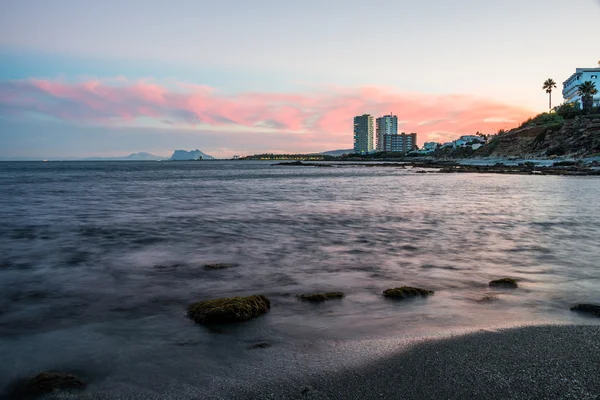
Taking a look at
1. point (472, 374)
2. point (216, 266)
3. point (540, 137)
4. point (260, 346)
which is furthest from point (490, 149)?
point (260, 346)

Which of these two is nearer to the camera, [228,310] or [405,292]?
[228,310]

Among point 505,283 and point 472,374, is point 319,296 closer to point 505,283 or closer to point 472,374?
point 472,374

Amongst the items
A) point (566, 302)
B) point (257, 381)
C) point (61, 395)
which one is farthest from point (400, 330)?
point (61, 395)

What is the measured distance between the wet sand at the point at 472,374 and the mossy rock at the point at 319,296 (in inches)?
109

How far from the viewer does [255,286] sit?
384 inches

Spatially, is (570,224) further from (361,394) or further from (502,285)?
(361,394)

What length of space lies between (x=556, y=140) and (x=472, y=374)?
94.4 meters

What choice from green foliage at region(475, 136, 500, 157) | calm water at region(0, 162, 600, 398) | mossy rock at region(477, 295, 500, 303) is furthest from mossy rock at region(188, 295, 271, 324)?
green foliage at region(475, 136, 500, 157)

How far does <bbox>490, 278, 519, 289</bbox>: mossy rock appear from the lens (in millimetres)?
9304

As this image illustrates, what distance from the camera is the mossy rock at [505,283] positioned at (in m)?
9.30

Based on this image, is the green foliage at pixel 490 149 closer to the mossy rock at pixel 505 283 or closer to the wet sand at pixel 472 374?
the mossy rock at pixel 505 283

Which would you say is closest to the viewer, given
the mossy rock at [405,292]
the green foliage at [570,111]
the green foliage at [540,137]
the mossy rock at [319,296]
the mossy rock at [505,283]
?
the mossy rock at [319,296]

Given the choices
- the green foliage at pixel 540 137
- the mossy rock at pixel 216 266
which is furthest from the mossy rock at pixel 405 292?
the green foliage at pixel 540 137

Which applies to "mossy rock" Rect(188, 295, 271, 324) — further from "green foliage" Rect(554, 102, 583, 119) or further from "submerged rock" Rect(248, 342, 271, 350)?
"green foliage" Rect(554, 102, 583, 119)
